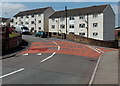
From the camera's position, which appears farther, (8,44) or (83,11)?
(83,11)

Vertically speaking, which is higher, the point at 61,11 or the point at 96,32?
the point at 61,11

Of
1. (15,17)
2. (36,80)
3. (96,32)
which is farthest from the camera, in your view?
(15,17)

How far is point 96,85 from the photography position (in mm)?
→ 8820

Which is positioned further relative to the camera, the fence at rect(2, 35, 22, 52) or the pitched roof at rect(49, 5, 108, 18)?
the pitched roof at rect(49, 5, 108, 18)

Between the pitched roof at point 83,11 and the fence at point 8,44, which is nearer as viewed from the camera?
the fence at point 8,44

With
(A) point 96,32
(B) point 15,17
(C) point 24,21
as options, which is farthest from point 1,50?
(B) point 15,17

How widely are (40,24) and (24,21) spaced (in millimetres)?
13232

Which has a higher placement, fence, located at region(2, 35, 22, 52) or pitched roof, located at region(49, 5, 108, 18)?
pitched roof, located at region(49, 5, 108, 18)

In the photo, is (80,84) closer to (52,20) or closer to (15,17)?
(52,20)

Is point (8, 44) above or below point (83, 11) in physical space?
below

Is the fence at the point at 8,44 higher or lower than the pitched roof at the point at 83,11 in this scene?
lower

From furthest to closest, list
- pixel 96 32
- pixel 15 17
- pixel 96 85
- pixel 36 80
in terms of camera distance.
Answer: pixel 15 17 → pixel 96 32 → pixel 36 80 → pixel 96 85

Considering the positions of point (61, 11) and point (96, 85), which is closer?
point (96, 85)

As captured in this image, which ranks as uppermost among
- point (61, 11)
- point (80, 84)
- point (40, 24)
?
point (61, 11)
